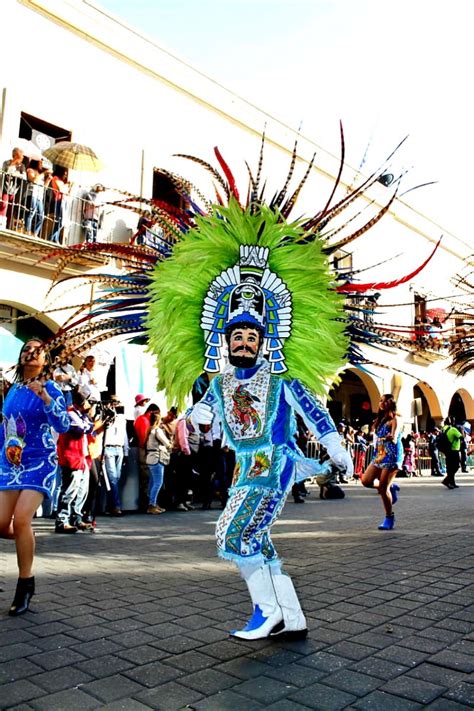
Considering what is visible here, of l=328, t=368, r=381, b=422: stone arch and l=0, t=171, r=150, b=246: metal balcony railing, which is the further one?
l=328, t=368, r=381, b=422: stone arch

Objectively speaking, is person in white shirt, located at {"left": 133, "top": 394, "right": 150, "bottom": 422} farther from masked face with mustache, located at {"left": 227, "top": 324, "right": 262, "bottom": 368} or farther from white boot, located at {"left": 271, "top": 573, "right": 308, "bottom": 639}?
white boot, located at {"left": 271, "top": 573, "right": 308, "bottom": 639}

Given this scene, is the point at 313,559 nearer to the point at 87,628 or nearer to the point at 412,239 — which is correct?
the point at 87,628

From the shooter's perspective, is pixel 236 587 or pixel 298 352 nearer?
pixel 298 352

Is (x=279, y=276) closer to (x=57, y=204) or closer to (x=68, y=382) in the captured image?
(x=68, y=382)

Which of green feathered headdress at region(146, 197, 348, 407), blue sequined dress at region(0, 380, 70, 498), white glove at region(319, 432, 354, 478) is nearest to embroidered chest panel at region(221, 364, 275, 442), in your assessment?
green feathered headdress at region(146, 197, 348, 407)

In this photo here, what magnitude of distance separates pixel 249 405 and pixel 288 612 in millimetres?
1234

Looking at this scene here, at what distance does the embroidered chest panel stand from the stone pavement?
1.22 m

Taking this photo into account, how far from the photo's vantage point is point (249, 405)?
3.90 m

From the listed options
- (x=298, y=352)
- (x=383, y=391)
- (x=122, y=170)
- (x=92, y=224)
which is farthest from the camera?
(x=383, y=391)

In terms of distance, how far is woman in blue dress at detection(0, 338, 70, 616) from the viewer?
4.31 m

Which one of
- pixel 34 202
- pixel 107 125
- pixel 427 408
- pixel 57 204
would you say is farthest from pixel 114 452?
pixel 427 408

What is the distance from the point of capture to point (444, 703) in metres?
2.83

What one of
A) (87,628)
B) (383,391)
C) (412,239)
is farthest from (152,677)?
(412,239)

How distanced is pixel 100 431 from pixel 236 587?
170 inches
